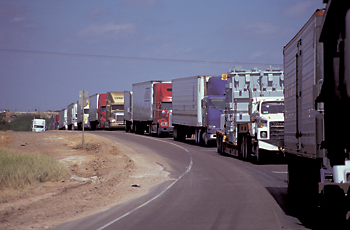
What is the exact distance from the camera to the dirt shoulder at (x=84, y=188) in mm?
10211

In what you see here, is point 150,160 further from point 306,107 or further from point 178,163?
point 306,107

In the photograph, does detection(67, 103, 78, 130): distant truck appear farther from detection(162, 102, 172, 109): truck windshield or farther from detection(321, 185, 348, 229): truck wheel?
detection(321, 185, 348, 229): truck wheel

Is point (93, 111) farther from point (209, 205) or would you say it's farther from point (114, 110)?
point (209, 205)

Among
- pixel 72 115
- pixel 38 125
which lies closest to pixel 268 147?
pixel 72 115

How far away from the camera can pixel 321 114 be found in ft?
27.8

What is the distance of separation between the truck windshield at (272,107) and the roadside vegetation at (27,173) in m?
8.85

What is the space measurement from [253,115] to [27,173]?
10.2 m

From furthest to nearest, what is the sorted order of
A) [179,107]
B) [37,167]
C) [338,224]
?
[179,107] → [37,167] → [338,224]

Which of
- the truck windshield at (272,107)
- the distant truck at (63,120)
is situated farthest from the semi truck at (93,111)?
the truck windshield at (272,107)

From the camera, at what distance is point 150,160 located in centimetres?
2264

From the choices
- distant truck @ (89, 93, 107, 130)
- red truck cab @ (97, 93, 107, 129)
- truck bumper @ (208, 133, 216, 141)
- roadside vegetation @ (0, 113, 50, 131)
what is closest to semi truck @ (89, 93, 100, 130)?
distant truck @ (89, 93, 107, 130)

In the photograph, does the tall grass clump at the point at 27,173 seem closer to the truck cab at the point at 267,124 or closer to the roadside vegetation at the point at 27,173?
the roadside vegetation at the point at 27,173

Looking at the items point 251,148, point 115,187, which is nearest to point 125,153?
point 251,148

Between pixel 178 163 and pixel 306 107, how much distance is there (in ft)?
40.0
